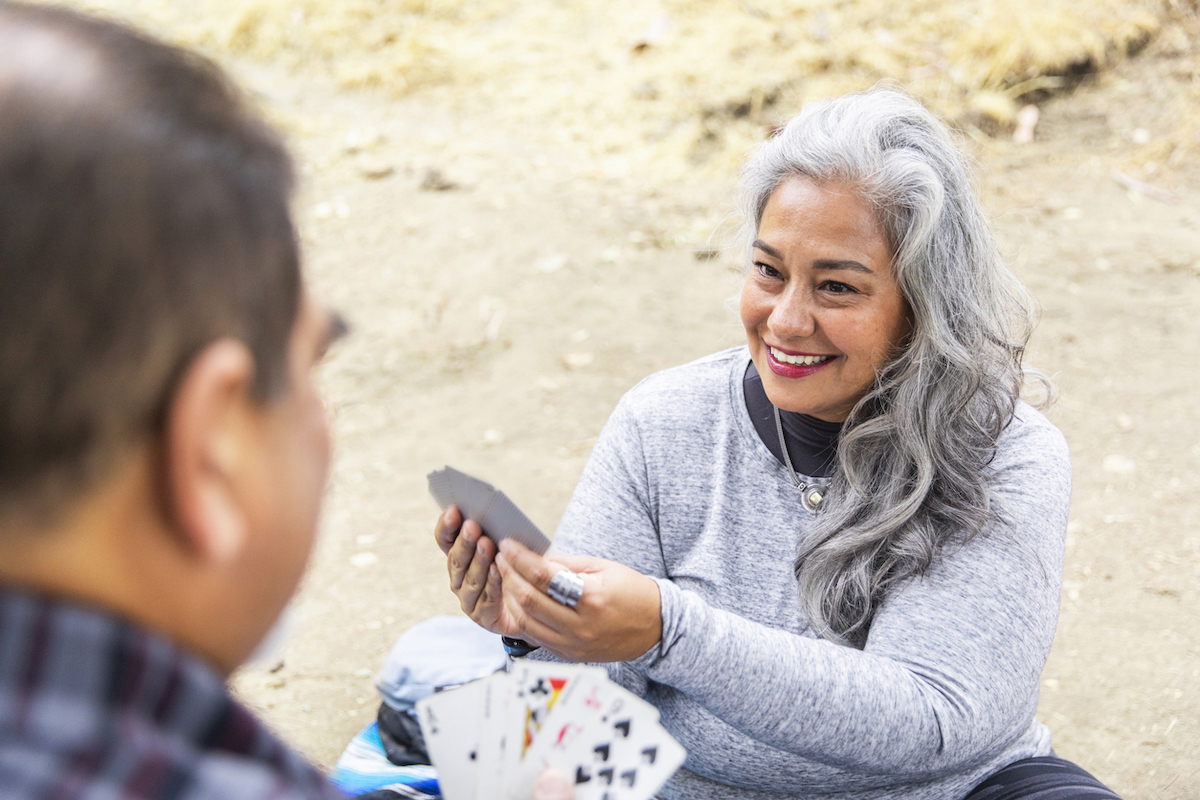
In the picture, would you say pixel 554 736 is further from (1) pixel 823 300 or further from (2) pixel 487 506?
(1) pixel 823 300

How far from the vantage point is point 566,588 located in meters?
1.67

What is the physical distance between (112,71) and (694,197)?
20.0 feet

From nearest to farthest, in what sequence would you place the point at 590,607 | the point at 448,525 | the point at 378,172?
the point at 590,607 < the point at 448,525 < the point at 378,172

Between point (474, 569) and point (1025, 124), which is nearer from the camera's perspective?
point (474, 569)

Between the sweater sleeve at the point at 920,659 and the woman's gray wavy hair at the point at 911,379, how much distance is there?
7cm

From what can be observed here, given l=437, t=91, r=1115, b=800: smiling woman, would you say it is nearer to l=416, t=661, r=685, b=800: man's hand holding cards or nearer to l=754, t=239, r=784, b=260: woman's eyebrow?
l=754, t=239, r=784, b=260: woman's eyebrow

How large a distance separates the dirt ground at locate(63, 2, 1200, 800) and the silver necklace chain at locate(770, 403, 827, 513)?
1.92 feet

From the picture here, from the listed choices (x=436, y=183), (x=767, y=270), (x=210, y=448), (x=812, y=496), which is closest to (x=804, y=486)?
(x=812, y=496)

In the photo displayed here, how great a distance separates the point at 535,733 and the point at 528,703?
4 centimetres

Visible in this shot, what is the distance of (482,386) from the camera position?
5137 millimetres

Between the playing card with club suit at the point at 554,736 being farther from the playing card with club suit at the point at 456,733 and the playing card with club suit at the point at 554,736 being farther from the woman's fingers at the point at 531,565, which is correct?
the woman's fingers at the point at 531,565

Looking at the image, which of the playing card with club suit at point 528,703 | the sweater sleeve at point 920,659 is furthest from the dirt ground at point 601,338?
the playing card with club suit at point 528,703

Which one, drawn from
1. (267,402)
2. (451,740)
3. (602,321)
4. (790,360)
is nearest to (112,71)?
(267,402)

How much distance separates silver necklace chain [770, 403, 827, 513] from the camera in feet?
7.01
